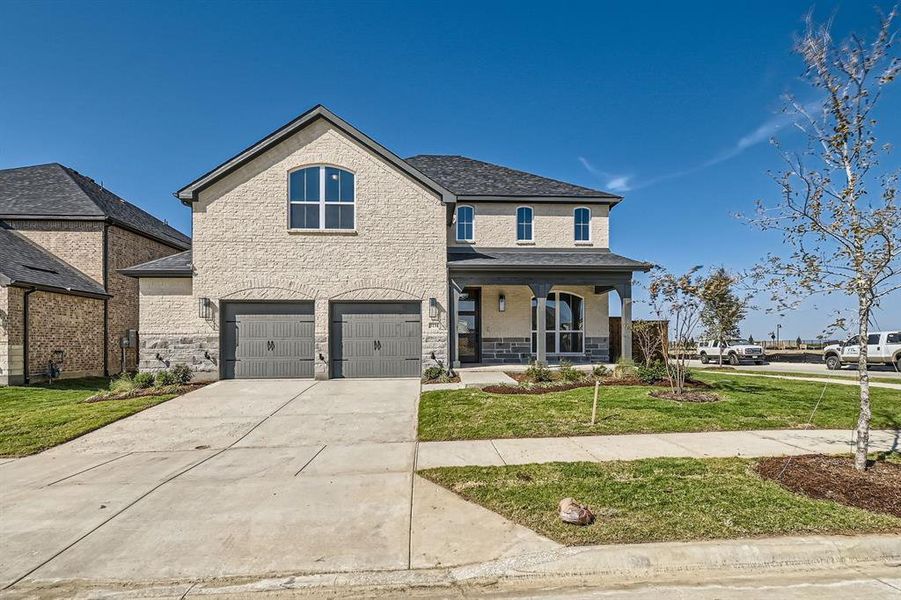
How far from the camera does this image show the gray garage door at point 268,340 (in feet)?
42.8

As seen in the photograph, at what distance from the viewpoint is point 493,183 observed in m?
18.1

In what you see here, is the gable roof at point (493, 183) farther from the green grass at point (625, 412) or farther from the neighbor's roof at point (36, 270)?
the neighbor's roof at point (36, 270)

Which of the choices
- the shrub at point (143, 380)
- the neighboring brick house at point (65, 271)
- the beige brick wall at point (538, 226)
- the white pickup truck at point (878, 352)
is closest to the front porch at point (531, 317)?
the beige brick wall at point (538, 226)

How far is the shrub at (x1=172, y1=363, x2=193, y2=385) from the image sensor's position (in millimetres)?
12391

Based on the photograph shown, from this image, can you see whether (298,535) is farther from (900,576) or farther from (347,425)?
(900,576)

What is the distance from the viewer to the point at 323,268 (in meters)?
13.2

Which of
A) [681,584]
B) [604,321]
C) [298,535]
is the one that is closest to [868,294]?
[681,584]

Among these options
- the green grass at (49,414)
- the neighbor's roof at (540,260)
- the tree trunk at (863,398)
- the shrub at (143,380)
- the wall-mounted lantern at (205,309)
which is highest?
the neighbor's roof at (540,260)

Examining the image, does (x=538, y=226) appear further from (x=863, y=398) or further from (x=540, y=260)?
(x=863, y=398)

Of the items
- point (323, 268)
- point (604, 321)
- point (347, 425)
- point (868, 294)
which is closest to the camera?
point (868, 294)

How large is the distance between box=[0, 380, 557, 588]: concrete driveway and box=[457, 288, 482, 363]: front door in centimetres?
881

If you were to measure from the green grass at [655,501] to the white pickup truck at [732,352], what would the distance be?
24.1 metres

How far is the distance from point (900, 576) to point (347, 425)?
292 inches

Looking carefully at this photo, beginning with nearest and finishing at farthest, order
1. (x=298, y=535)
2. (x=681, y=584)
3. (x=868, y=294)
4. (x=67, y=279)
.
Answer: (x=681, y=584) → (x=298, y=535) → (x=868, y=294) → (x=67, y=279)
